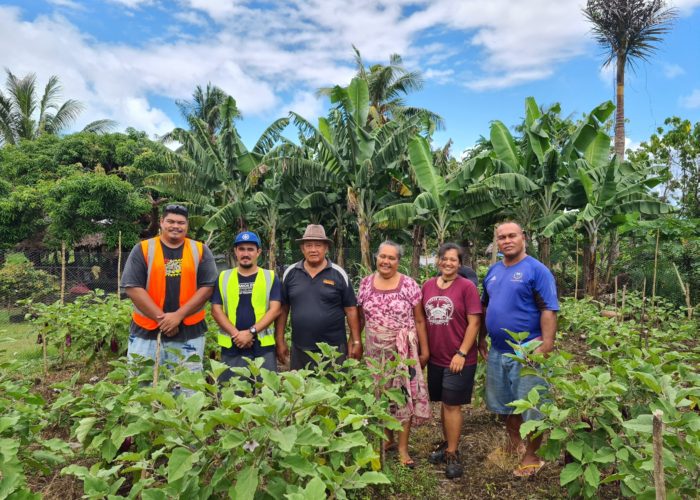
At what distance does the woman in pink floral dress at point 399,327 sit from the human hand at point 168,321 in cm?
131

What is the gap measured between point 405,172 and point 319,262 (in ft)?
33.0

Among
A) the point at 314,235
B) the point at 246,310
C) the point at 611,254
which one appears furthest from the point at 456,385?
the point at 611,254

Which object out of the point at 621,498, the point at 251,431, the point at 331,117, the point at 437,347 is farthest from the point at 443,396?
the point at 331,117

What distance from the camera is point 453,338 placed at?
3.17 metres

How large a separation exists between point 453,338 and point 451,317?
0.15 meters

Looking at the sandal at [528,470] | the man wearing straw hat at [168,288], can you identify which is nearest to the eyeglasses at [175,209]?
the man wearing straw hat at [168,288]

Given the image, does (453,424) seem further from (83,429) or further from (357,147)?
(357,147)

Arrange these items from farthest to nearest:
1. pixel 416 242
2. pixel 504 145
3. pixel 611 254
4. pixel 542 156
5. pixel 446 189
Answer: pixel 416 242, pixel 611 254, pixel 504 145, pixel 542 156, pixel 446 189

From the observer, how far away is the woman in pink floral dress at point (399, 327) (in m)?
3.13

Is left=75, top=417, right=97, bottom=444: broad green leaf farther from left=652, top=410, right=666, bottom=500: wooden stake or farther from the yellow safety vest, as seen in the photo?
left=652, top=410, right=666, bottom=500: wooden stake

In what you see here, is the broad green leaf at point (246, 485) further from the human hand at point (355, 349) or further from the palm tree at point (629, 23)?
the palm tree at point (629, 23)

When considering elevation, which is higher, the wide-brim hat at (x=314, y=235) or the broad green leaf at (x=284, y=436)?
the wide-brim hat at (x=314, y=235)

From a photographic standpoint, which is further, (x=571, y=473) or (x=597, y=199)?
(x=597, y=199)

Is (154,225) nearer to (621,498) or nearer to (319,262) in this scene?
(319,262)
